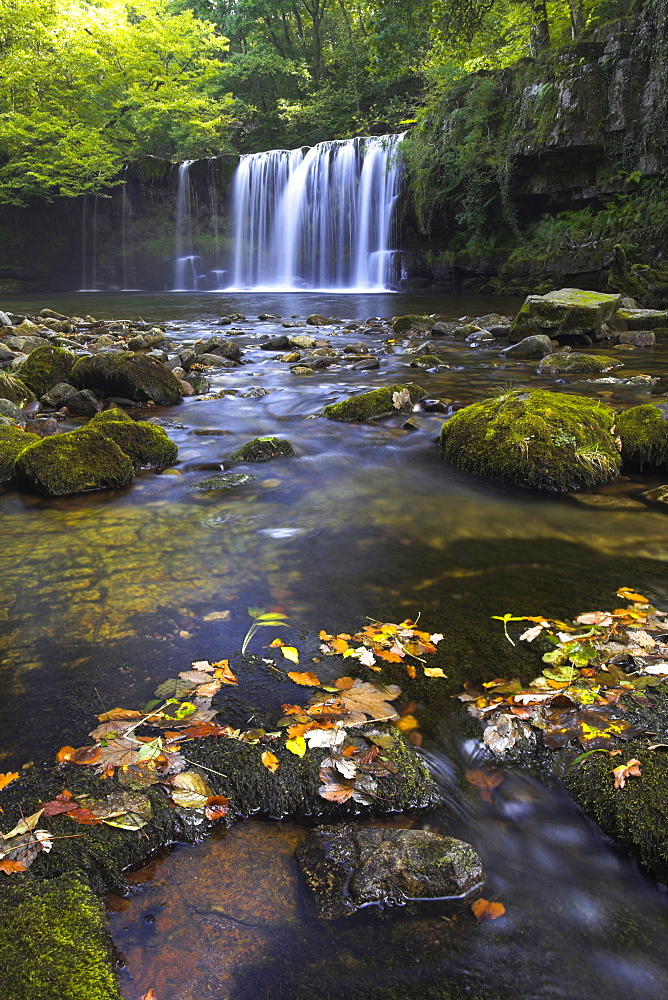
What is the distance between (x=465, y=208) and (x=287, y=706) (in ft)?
68.4

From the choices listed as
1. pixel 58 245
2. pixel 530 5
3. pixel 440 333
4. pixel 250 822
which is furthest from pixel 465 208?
pixel 250 822

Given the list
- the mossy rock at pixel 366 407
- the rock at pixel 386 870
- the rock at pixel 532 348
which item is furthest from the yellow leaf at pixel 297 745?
the rock at pixel 532 348

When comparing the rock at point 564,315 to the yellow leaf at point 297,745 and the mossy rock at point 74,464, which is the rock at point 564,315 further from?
the yellow leaf at point 297,745

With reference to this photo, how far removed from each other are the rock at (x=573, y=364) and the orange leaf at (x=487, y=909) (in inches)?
312

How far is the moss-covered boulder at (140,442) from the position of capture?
17.1 feet

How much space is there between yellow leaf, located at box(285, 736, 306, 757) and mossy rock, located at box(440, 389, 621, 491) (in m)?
3.16

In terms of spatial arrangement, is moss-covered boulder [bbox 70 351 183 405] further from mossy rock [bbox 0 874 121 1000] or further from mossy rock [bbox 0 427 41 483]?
mossy rock [bbox 0 874 121 1000]

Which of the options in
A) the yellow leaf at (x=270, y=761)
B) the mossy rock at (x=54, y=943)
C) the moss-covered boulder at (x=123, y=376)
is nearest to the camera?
the mossy rock at (x=54, y=943)

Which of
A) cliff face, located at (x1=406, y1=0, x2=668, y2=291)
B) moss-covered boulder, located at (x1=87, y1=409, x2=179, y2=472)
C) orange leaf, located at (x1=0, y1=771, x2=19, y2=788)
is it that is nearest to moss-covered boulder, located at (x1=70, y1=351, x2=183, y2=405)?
moss-covered boulder, located at (x1=87, y1=409, x2=179, y2=472)

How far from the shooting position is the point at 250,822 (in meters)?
1.82

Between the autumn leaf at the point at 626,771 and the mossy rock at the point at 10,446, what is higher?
the mossy rock at the point at 10,446

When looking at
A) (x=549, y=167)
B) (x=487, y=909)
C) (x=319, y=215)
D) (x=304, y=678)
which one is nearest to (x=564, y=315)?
(x=304, y=678)

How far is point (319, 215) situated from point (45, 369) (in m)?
18.8

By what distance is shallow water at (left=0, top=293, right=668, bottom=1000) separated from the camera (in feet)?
5.96
